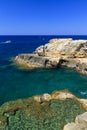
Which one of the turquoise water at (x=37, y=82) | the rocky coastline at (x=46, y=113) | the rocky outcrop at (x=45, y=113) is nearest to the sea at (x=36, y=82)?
the turquoise water at (x=37, y=82)

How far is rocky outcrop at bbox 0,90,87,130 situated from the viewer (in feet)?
83.3

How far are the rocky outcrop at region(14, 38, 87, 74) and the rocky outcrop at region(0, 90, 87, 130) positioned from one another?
35.1m

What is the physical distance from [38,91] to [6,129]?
2299 centimetres

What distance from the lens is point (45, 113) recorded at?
27.9 meters

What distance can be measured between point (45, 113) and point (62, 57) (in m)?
43.3

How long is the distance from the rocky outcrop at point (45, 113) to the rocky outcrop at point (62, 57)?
35.1 m

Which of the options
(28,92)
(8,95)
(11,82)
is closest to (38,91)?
(28,92)

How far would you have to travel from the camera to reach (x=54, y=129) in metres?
25.2

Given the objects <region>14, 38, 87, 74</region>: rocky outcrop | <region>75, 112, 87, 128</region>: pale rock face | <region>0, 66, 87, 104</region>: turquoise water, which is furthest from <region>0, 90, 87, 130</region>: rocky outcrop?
<region>14, 38, 87, 74</region>: rocky outcrop

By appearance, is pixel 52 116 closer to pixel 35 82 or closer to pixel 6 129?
pixel 6 129

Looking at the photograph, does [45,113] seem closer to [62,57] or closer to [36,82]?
[36,82]

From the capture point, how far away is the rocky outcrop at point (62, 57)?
67.8 meters

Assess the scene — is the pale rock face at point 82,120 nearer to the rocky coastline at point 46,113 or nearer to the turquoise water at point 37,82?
the rocky coastline at point 46,113

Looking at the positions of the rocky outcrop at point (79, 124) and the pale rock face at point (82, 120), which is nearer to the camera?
the rocky outcrop at point (79, 124)
